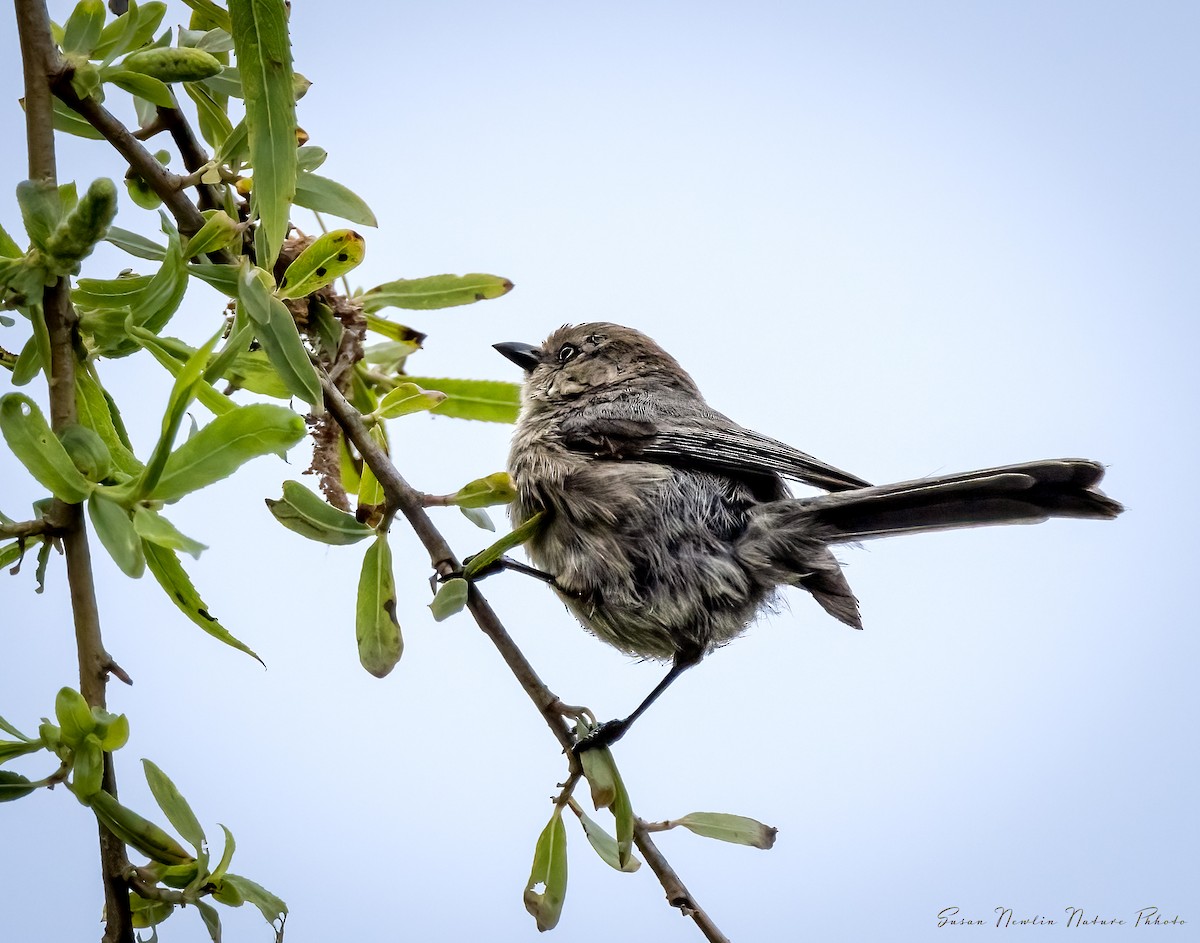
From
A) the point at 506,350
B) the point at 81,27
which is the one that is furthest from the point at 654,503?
the point at 81,27

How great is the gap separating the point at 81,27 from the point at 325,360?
0.71 meters

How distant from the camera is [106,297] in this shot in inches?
69.1


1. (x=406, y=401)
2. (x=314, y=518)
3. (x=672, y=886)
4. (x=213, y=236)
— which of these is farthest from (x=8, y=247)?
(x=672, y=886)

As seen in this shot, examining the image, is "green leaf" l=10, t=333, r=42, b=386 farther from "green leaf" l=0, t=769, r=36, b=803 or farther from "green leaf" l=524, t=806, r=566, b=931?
"green leaf" l=524, t=806, r=566, b=931

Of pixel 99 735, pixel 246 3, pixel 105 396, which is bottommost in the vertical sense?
pixel 99 735

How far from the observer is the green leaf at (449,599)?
184cm

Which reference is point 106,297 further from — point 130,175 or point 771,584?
point 771,584

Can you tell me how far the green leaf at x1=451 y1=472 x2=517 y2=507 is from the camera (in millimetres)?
2057

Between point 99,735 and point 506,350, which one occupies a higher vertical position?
point 506,350

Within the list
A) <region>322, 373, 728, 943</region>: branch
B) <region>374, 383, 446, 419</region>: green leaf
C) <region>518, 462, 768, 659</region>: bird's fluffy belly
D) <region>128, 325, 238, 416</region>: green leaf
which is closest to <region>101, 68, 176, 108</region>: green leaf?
<region>128, 325, 238, 416</region>: green leaf

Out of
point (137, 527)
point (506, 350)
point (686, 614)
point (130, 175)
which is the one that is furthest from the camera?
point (506, 350)

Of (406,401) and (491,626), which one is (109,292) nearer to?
(406,401)

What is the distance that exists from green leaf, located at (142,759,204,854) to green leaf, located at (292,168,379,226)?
92 cm

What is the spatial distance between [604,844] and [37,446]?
47.4 inches
